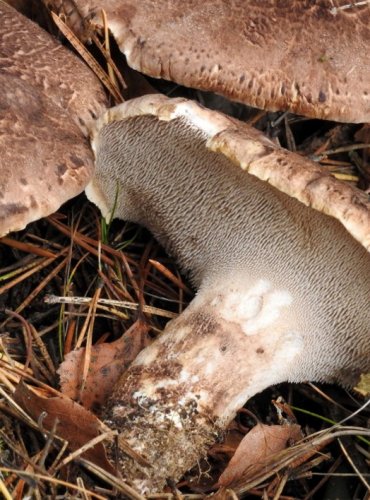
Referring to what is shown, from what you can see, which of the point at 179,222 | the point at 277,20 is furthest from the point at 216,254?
the point at 277,20

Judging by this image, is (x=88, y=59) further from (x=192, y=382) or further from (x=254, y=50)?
(x=192, y=382)

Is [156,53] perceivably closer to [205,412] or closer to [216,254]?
[216,254]

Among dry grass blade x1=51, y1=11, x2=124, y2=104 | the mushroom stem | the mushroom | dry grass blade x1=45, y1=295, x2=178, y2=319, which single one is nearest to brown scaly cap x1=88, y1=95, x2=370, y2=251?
the mushroom

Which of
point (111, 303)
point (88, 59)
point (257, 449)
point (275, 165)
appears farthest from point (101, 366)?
point (88, 59)

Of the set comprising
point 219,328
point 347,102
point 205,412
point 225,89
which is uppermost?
point 225,89

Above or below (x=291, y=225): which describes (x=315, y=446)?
below

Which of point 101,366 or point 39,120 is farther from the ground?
point 39,120

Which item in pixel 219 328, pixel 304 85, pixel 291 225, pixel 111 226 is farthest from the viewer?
pixel 111 226

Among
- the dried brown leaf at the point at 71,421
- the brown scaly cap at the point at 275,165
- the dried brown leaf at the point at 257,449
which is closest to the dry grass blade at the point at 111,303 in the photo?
the dried brown leaf at the point at 71,421
